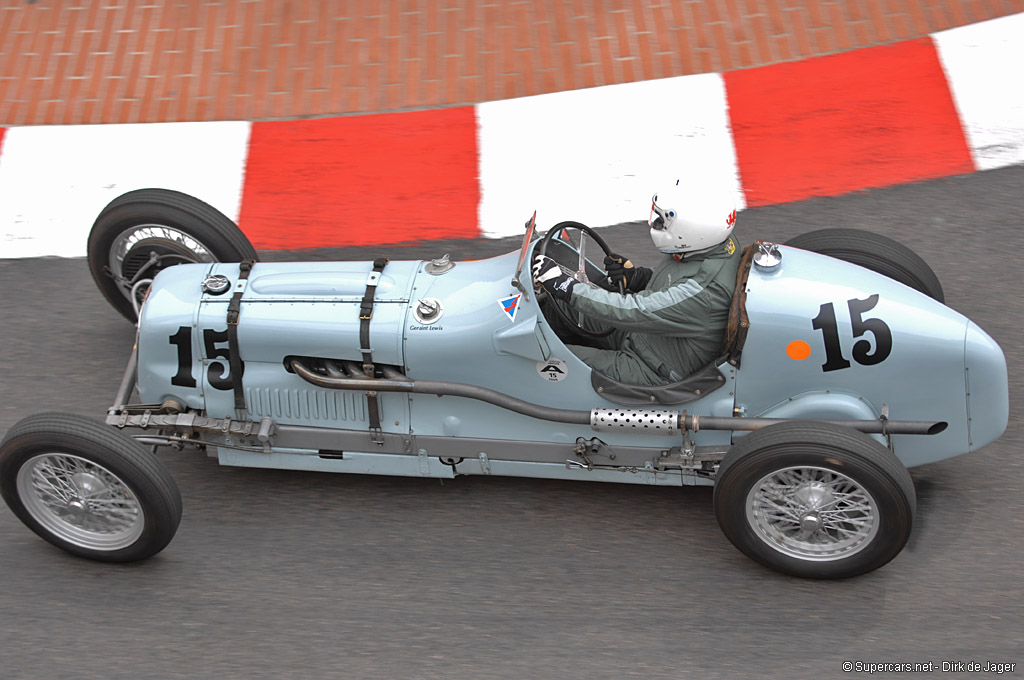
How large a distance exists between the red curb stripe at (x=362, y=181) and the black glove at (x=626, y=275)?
187cm

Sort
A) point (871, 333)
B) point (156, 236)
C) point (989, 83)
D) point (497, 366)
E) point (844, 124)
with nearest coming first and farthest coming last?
1. point (871, 333)
2. point (497, 366)
3. point (156, 236)
4. point (844, 124)
5. point (989, 83)

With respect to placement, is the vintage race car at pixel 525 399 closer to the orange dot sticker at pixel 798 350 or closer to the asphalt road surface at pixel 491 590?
the orange dot sticker at pixel 798 350

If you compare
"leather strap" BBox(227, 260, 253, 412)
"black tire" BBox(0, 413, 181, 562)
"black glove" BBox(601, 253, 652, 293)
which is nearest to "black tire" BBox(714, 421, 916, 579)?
"black glove" BBox(601, 253, 652, 293)

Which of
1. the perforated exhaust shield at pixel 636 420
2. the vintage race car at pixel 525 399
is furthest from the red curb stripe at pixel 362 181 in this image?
the perforated exhaust shield at pixel 636 420

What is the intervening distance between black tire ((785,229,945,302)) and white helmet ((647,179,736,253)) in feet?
2.76

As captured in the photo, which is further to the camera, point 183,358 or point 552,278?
point 183,358

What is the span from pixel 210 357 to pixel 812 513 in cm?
284

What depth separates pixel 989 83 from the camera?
778cm

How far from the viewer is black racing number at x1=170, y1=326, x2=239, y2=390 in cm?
526

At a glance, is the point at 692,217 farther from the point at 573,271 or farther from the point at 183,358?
the point at 183,358

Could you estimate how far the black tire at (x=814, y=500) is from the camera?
446 centimetres

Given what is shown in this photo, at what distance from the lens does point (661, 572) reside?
501 centimetres

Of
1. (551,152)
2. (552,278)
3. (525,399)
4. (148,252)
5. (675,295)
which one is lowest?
(525,399)

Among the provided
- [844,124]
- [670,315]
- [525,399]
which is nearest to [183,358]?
[525,399]
